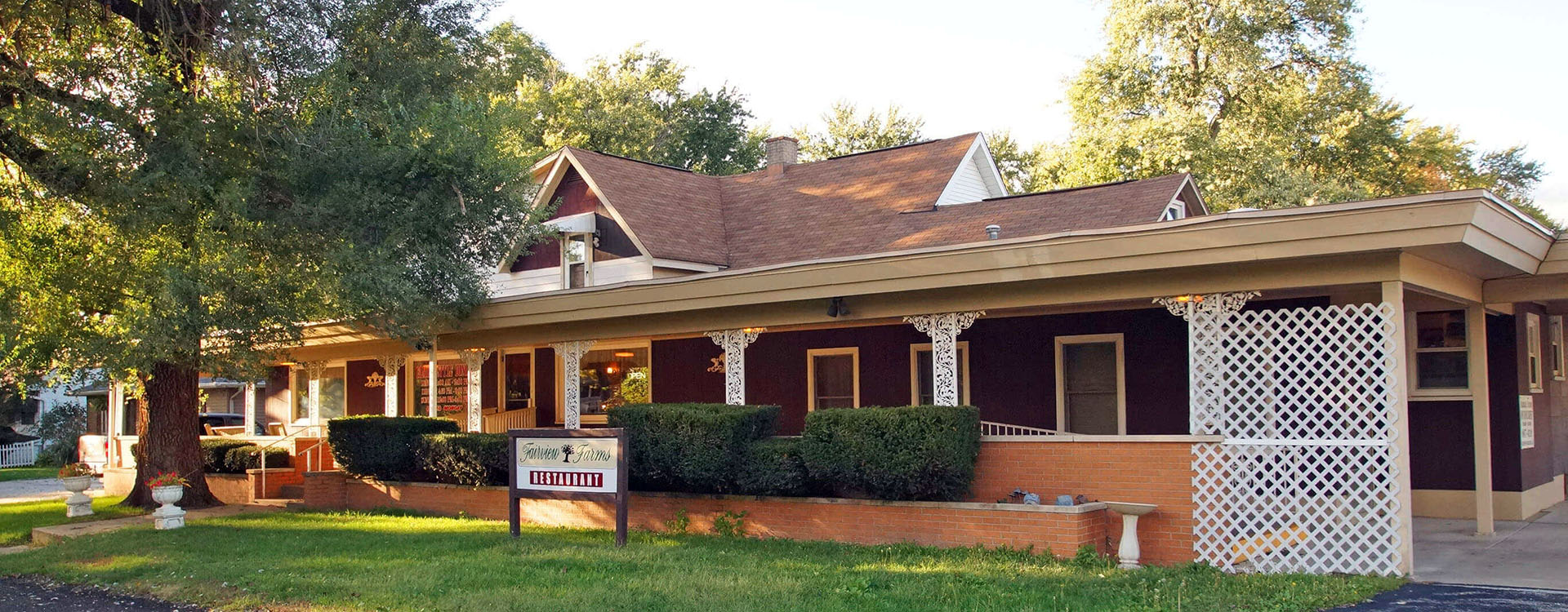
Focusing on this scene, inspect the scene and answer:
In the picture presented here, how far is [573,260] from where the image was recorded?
22.8m

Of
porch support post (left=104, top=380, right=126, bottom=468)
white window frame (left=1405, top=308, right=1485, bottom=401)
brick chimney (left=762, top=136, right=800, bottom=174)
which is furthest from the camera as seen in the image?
brick chimney (left=762, top=136, right=800, bottom=174)

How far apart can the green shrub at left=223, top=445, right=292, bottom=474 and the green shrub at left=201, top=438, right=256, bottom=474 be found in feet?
0.23

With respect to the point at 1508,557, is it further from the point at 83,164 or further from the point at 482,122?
the point at 83,164

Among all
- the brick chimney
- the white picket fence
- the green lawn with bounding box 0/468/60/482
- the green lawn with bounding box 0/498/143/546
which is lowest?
the green lawn with bounding box 0/468/60/482

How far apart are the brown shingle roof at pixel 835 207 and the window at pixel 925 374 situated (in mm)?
2461

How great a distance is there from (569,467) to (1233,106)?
1093 inches

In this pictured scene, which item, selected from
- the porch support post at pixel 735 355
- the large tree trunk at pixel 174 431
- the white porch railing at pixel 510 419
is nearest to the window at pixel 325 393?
the white porch railing at pixel 510 419

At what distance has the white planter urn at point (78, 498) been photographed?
1786 cm

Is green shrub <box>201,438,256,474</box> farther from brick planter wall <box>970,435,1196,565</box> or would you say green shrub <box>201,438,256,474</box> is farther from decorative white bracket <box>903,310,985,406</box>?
brick planter wall <box>970,435,1196,565</box>

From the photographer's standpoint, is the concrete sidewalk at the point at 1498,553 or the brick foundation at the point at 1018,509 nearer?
the concrete sidewalk at the point at 1498,553

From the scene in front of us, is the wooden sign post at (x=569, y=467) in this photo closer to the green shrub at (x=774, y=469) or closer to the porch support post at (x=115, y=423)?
the green shrub at (x=774, y=469)

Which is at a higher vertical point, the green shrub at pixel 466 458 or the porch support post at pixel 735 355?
the porch support post at pixel 735 355

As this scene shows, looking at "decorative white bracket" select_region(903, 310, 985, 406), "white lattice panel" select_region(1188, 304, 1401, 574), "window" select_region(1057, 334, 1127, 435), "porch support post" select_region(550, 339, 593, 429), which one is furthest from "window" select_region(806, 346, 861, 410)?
"white lattice panel" select_region(1188, 304, 1401, 574)

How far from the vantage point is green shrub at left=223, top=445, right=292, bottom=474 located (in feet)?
67.4
